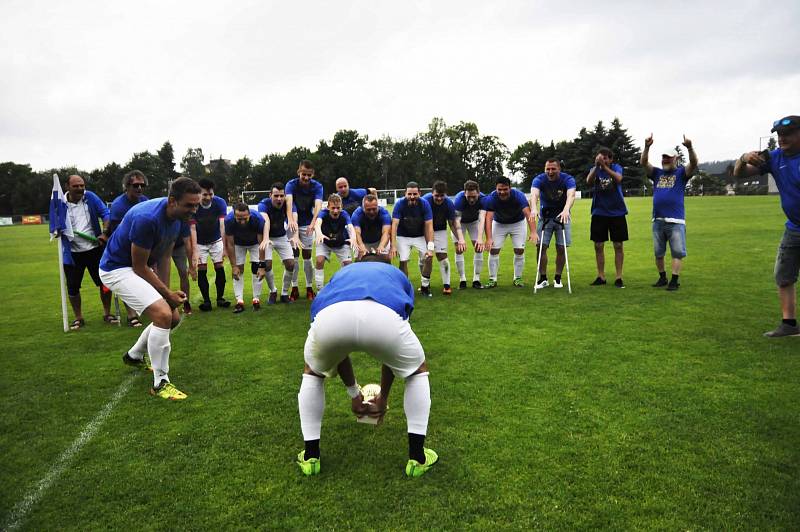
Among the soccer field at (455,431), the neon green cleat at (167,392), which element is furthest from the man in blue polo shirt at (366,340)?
the neon green cleat at (167,392)

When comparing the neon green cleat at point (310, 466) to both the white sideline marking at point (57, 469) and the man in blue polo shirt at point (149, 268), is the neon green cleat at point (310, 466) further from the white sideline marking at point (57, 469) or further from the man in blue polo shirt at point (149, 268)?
the man in blue polo shirt at point (149, 268)

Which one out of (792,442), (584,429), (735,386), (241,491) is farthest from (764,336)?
(241,491)

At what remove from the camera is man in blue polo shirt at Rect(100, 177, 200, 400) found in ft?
15.7

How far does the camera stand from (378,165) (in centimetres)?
8069

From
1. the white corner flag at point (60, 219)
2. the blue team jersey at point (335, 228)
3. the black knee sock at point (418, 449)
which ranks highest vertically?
the white corner flag at point (60, 219)

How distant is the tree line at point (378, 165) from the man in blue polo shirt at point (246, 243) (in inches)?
2378

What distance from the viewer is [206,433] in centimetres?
415

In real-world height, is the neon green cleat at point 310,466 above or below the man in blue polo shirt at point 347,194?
below

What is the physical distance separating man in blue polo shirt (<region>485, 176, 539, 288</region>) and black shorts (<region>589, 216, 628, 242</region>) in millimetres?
1134

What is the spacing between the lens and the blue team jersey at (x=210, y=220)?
915 cm

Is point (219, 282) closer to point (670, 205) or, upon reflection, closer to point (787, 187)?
point (670, 205)

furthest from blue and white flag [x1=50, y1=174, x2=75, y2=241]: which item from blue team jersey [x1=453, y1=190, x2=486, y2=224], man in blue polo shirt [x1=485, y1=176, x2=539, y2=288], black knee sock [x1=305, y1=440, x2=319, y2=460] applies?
man in blue polo shirt [x1=485, y1=176, x2=539, y2=288]

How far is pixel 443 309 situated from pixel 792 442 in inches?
208

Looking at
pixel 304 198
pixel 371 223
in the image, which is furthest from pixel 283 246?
pixel 371 223
